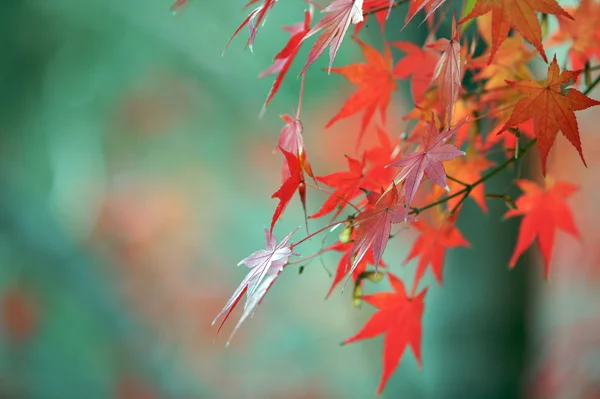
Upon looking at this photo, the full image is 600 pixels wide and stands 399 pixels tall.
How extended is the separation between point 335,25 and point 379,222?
0.15m

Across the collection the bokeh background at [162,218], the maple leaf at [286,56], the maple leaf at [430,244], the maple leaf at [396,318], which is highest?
the bokeh background at [162,218]

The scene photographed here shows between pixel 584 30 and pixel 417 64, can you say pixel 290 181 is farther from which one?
pixel 584 30

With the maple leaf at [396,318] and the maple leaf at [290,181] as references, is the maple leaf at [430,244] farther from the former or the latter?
the maple leaf at [290,181]

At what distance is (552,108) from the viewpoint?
50 cm

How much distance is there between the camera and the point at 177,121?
2.59 meters

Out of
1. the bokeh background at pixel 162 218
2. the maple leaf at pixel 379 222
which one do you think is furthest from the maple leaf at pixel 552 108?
the bokeh background at pixel 162 218

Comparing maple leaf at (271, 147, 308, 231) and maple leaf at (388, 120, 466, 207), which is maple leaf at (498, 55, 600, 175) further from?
maple leaf at (271, 147, 308, 231)

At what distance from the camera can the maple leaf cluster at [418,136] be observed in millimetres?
463

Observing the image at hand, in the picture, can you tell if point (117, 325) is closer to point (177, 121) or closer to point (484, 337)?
point (177, 121)

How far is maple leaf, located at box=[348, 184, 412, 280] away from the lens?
462 mm

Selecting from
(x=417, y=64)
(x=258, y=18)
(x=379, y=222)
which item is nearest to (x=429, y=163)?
(x=379, y=222)

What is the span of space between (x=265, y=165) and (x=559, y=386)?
4.57ft

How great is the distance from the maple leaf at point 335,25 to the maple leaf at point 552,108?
0.15 m

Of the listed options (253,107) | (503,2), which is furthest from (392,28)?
(253,107)
